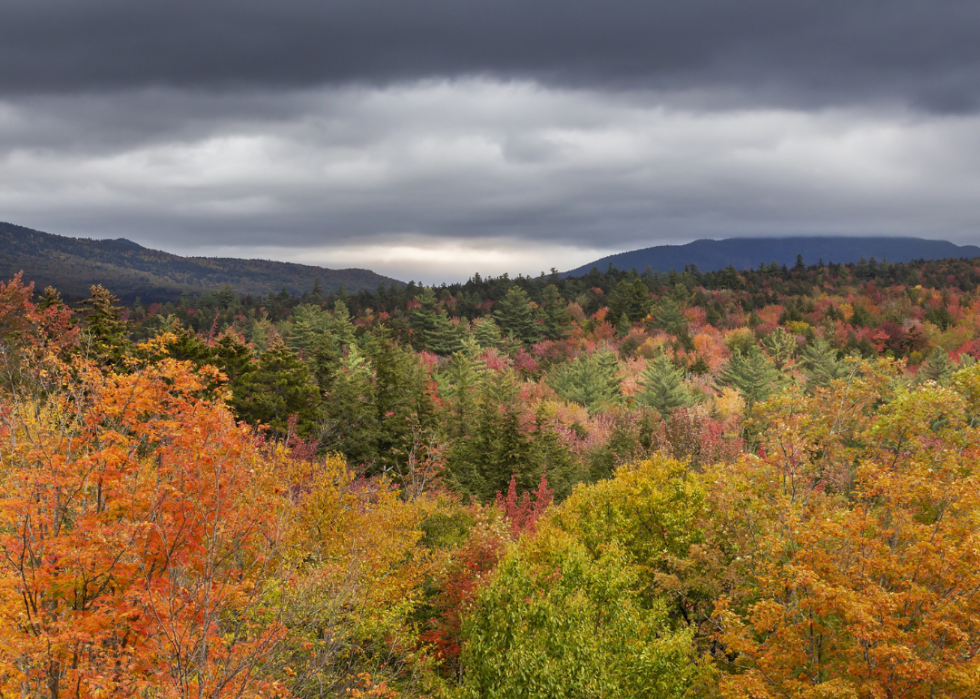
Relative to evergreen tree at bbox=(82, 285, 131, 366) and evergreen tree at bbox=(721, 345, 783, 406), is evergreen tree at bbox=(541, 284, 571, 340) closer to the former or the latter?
evergreen tree at bbox=(721, 345, 783, 406)

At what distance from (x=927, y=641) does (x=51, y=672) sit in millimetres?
15169

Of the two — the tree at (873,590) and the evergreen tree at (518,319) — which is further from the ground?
the evergreen tree at (518,319)

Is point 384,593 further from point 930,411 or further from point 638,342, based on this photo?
point 638,342

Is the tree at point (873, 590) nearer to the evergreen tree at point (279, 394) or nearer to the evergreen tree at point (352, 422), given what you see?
the evergreen tree at point (352, 422)

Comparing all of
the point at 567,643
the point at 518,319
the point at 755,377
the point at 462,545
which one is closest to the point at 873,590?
the point at 567,643

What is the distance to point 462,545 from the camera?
23172 millimetres

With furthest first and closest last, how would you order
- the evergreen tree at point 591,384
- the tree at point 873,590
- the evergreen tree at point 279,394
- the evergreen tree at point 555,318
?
the evergreen tree at point 555,318 → the evergreen tree at point 591,384 → the evergreen tree at point 279,394 → the tree at point 873,590

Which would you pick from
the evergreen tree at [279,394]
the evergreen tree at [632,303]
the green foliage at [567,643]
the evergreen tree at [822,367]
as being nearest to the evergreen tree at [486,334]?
the evergreen tree at [632,303]

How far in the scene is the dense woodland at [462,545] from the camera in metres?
11.0

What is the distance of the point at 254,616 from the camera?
15.9 meters

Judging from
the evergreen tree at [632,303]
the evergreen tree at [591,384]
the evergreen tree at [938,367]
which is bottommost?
the evergreen tree at [591,384]

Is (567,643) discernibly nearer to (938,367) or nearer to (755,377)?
(755,377)

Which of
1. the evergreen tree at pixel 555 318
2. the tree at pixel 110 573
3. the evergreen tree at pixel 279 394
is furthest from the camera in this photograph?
the evergreen tree at pixel 555 318

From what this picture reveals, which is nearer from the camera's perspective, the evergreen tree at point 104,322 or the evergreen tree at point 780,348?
the evergreen tree at point 104,322
